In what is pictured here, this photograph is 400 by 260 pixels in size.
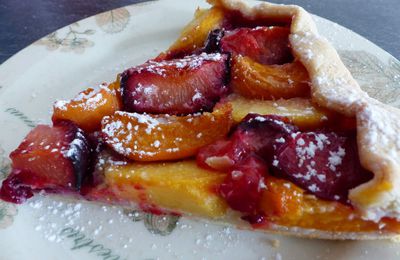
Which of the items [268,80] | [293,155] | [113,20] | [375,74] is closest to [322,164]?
[293,155]

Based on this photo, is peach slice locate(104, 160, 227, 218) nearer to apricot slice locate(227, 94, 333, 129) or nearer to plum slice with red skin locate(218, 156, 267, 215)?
plum slice with red skin locate(218, 156, 267, 215)

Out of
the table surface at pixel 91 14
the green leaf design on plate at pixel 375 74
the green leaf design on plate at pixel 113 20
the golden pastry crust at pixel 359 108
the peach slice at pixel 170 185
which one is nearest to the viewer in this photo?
the golden pastry crust at pixel 359 108

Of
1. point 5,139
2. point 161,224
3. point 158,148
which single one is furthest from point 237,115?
point 5,139

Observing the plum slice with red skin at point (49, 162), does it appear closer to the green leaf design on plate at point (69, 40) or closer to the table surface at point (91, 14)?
the green leaf design on plate at point (69, 40)

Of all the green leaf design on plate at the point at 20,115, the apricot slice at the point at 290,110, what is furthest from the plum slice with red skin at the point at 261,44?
the green leaf design on plate at the point at 20,115

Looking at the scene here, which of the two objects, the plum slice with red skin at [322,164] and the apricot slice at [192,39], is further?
the apricot slice at [192,39]

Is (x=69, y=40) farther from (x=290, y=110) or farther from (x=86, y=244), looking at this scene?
(x=290, y=110)
